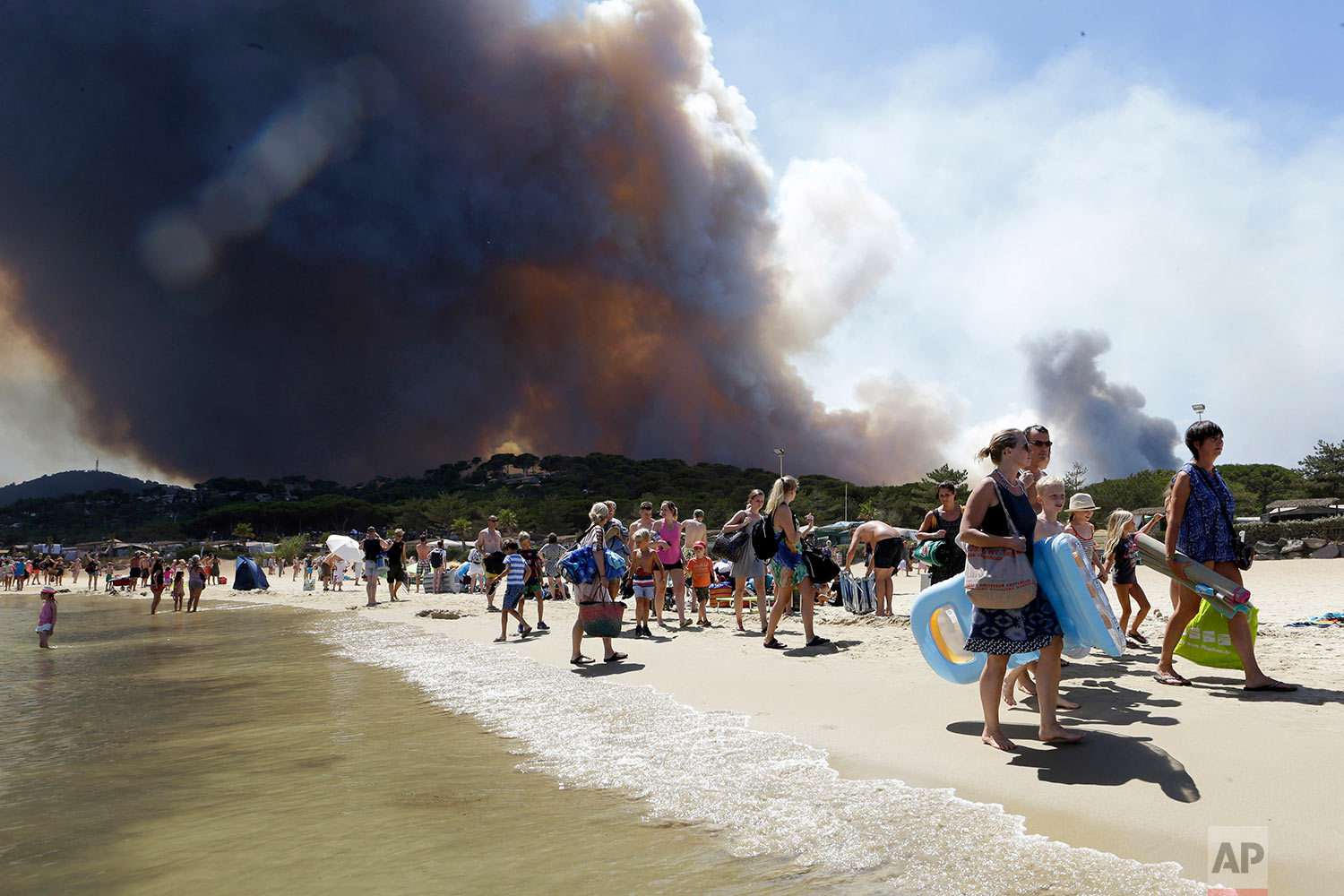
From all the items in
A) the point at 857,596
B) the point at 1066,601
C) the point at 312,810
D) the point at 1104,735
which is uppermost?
the point at 1066,601

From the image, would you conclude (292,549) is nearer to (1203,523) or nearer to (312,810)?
(312,810)

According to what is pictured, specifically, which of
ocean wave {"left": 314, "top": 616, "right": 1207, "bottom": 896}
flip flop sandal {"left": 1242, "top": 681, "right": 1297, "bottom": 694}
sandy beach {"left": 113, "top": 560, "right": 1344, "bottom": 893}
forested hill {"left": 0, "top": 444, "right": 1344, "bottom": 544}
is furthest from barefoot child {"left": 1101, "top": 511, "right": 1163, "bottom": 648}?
forested hill {"left": 0, "top": 444, "right": 1344, "bottom": 544}

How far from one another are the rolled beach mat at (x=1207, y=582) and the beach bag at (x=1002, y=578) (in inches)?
60.8

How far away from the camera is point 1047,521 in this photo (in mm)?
5059

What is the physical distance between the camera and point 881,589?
10438 mm

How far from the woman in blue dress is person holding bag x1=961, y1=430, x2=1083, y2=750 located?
1728mm

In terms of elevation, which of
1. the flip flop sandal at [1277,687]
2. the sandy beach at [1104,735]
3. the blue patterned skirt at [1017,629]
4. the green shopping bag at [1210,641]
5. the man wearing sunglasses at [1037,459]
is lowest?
the sandy beach at [1104,735]

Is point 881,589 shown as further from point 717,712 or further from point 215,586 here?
point 215,586

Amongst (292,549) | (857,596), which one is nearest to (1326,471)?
(857,596)

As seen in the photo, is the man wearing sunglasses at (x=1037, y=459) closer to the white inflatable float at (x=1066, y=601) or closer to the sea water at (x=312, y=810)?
the white inflatable float at (x=1066, y=601)

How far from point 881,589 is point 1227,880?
7.92 m

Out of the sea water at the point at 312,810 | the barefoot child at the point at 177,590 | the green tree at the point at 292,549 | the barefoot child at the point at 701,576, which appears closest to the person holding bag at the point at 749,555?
the barefoot child at the point at 701,576

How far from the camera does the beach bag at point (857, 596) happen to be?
11.5 metres

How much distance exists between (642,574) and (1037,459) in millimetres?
6389
